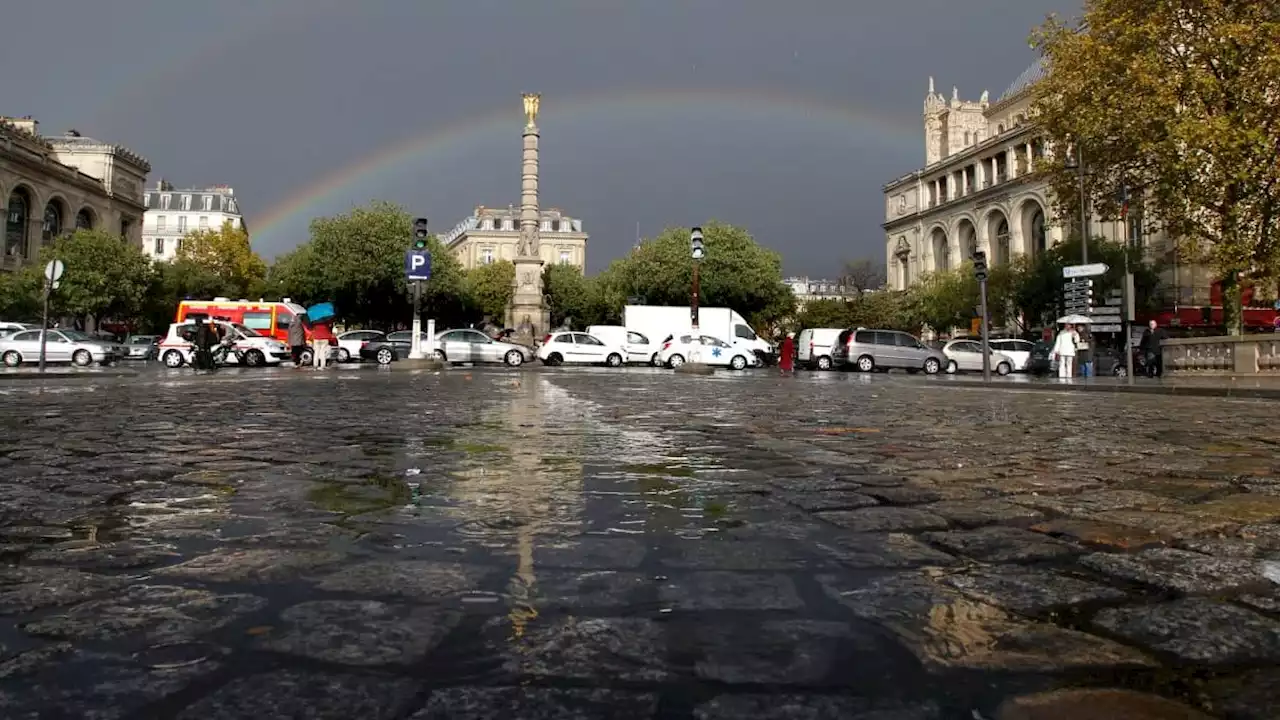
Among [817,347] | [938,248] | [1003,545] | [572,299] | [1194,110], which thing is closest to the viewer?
[1003,545]

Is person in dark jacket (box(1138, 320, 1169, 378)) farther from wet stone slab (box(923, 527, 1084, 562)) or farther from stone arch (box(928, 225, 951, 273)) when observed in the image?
stone arch (box(928, 225, 951, 273))

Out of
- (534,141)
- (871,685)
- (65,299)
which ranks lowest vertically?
(871,685)

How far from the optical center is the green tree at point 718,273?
5572 centimetres

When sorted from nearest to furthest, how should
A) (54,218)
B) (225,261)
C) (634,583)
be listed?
(634,583)
(54,218)
(225,261)

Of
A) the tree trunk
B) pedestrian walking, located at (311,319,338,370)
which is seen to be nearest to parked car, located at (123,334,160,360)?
pedestrian walking, located at (311,319,338,370)

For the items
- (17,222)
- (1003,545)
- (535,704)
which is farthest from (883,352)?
Result: (17,222)

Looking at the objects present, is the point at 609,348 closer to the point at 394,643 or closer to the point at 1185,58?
the point at 1185,58

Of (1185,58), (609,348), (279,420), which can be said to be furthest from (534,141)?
(279,420)

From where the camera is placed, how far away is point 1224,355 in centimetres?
2041

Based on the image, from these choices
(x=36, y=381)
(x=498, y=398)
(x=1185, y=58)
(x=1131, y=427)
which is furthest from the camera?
(x=1185, y=58)

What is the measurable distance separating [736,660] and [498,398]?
444 inches

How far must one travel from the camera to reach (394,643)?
2238 millimetres

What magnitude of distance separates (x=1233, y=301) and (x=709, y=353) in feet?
57.4

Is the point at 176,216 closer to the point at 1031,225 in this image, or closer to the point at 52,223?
the point at 52,223
